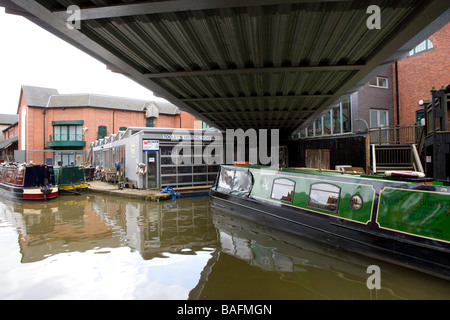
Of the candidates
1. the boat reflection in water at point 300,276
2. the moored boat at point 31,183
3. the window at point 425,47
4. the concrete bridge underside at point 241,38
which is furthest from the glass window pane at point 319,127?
the moored boat at point 31,183

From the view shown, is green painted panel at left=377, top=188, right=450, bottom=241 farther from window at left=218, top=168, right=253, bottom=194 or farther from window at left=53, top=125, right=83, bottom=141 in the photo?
window at left=53, top=125, right=83, bottom=141

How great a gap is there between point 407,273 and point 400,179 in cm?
146

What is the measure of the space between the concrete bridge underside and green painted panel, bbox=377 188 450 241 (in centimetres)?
233

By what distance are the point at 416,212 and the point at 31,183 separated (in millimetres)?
13617

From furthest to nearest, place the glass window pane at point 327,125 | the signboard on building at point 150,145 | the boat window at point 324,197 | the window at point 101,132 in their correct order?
1. the window at point 101,132
2. the glass window pane at point 327,125
3. the signboard on building at point 150,145
4. the boat window at point 324,197

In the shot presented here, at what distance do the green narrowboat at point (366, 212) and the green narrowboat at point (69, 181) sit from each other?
1012 cm

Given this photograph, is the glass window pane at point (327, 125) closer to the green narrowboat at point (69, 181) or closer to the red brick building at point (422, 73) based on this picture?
the red brick building at point (422, 73)

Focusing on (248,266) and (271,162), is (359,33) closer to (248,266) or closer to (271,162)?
(248,266)

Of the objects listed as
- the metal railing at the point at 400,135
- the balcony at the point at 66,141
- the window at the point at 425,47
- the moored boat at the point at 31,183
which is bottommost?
the moored boat at the point at 31,183

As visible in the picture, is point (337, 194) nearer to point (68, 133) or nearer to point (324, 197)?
point (324, 197)

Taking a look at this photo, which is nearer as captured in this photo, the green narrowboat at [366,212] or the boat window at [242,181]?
the green narrowboat at [366,212]

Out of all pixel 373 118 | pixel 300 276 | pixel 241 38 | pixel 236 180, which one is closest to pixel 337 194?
pixel 300 276

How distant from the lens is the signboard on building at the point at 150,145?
12.6 meters

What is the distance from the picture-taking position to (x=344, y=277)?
13.1 ft
